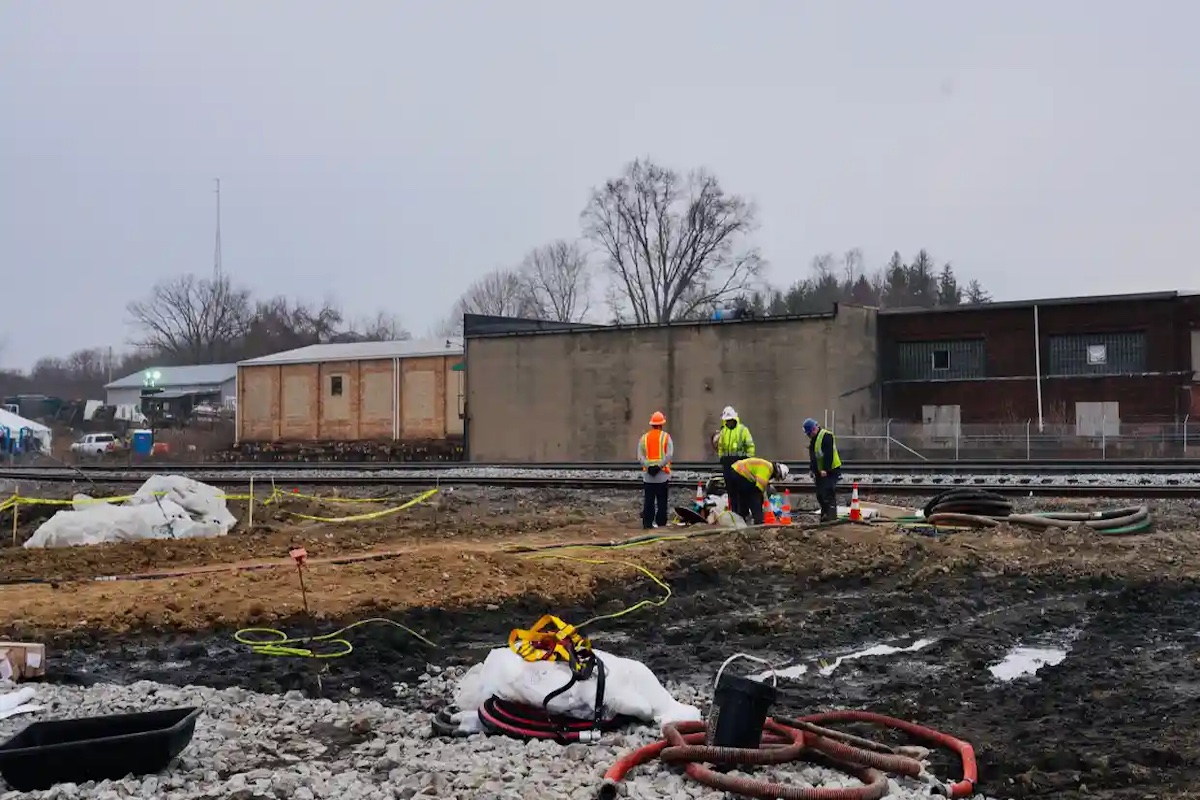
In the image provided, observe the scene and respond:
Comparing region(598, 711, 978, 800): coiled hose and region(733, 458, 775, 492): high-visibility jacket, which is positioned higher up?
region(733, 458, 775, 492): high-visibility jacket

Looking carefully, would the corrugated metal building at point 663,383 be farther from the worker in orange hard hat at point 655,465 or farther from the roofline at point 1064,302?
the worker in orange hard hat at point 655,465

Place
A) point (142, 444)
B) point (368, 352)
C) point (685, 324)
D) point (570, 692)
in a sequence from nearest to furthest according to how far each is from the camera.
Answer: point (570, 692)
point (685, 324)
point (142, 444)
point (368, 352)

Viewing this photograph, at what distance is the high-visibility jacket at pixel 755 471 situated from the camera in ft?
54.8

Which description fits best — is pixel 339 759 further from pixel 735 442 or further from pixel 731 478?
pixel 731 478

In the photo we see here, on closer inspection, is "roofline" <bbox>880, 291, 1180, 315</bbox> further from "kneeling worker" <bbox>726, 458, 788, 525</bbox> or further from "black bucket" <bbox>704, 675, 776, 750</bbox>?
"black bucket" <bbox>704, 675, 776, 750</bbox>

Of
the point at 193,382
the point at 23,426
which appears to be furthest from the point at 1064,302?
the point at 193,382

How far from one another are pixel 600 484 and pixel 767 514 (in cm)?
796

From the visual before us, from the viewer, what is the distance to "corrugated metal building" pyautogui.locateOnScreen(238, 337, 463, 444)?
5784cm

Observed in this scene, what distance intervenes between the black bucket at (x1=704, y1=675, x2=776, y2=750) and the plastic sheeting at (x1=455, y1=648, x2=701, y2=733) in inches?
32.2

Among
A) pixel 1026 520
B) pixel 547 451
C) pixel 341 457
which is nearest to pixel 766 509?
pixel 1026 520

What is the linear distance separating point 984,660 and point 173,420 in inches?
2832

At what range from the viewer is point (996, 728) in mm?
6625

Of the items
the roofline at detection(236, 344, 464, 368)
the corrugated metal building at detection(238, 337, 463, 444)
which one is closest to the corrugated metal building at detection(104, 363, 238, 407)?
the roofline at detection(236, 344, 464, 368)

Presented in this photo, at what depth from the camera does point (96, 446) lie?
6391cm
